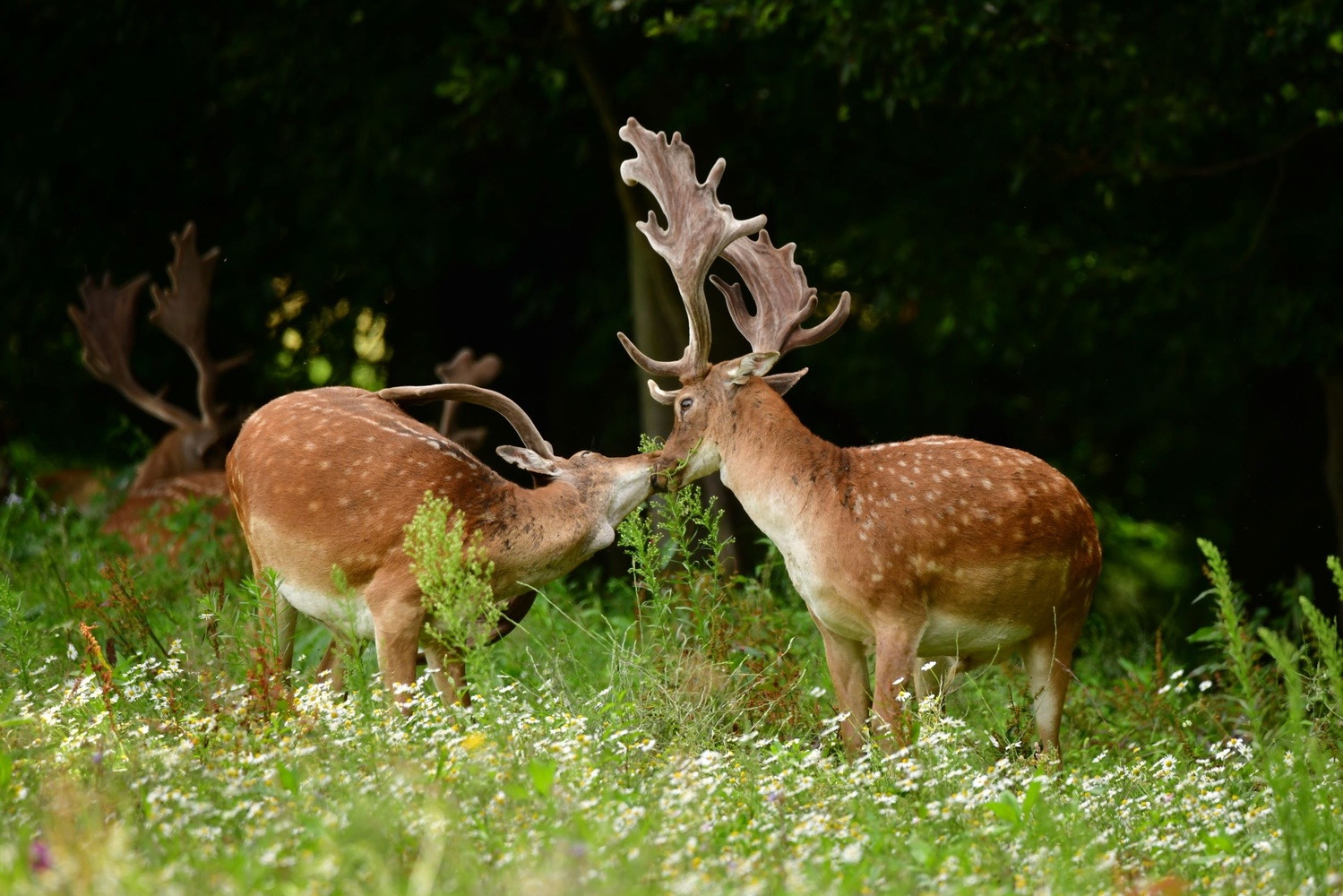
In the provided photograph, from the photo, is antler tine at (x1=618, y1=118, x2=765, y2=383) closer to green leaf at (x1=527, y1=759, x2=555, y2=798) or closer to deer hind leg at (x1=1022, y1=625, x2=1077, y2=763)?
deer hind leg at (x1=1022, y1=625, x2=1077, y2=763)

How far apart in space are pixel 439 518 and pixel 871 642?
1.81 meters

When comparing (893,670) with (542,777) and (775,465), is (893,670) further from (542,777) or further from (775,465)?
(542,777)

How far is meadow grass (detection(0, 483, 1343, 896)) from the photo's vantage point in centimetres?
321

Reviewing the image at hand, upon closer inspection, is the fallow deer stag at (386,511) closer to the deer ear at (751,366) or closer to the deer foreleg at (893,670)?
the deer ear at (751,366)

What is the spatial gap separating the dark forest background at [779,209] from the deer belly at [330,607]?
4.14m

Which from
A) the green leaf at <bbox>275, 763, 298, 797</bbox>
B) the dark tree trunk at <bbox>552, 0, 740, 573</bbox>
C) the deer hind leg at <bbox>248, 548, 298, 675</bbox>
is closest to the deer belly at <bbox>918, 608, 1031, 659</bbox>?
the deer hind leg at <bbox>248, 548, 298, 675</bbox>

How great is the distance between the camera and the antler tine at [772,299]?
233 inches

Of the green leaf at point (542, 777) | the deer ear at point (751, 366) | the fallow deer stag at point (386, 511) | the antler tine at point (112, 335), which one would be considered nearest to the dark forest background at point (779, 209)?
the antler tine at point (112, 335)

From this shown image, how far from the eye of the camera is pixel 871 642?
5453mm

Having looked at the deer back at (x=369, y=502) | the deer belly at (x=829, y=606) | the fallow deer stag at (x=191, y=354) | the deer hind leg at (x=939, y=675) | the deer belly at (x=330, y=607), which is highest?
the deer back at (x=369, y=502)

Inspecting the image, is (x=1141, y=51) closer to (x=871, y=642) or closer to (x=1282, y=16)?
(x=1282, y=16)

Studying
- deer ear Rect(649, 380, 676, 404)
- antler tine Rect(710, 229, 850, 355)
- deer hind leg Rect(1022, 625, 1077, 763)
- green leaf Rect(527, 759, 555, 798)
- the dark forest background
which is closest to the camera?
green leaf Rect(527, 759, 555, 798)

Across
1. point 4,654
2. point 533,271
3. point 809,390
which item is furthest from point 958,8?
point 4,654

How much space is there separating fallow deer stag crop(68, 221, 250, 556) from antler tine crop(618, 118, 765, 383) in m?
4.06
